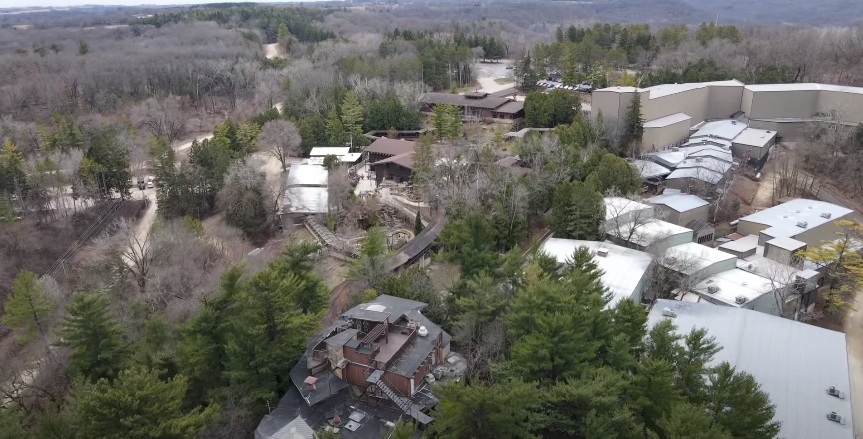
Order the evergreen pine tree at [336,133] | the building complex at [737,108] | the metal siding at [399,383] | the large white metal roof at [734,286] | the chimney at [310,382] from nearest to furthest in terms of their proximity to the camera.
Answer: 1. the metal siding at [399,383]
2. the chimney at [310,382]
3. the large white metal roof at [734,286]
4. the building complex at [737,108]
5. the evergreen pine tree at [336,133]

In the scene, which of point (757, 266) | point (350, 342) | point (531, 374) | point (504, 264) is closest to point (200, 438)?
point (350, 342)

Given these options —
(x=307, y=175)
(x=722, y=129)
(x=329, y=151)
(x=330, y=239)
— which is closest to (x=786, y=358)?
(x=330, y=239)

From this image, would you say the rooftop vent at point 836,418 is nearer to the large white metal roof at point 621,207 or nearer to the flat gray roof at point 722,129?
the large white metal roof at point 621,207

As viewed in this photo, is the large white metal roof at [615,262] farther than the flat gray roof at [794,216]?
No

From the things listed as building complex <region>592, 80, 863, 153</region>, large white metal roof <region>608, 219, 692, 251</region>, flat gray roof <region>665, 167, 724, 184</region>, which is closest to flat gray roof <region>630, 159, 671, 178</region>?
flat gray roof <region>665, 167, 724, 184</region>

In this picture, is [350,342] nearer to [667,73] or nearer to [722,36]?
[667,73]

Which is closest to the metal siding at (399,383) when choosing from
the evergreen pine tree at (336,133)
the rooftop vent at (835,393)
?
the rooftop vent at (835,393)
